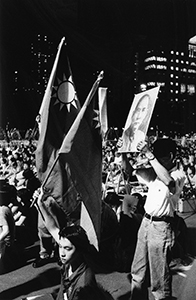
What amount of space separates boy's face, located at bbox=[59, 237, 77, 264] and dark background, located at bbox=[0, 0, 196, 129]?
1.65 m

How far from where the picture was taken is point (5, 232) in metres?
3.40

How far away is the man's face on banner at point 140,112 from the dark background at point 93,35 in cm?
64

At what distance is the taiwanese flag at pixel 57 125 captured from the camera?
3096 millimetres

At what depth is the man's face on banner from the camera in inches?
110

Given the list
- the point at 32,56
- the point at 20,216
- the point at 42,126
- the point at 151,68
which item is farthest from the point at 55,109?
the point at 20,216

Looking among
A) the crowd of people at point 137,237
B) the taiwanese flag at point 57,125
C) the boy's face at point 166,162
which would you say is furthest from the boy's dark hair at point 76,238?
the taiwanese flag at point 57,125

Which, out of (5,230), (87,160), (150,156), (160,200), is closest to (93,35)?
(87,160)

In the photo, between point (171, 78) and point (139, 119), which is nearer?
point (139, 119)

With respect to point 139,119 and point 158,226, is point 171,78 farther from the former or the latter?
point 158,226

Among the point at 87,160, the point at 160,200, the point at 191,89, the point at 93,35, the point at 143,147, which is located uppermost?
→ the point at 93,35

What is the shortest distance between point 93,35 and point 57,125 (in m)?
1.01

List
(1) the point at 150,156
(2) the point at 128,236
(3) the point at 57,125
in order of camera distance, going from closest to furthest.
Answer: (1) the point at 150,156 → (3) the point at 57,125 → (2) the point at 128,236

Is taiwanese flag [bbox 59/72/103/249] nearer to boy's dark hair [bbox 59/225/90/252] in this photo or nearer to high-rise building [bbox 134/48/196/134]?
boy's dark hair [bbox 59/225/90/252]

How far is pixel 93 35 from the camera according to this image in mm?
3465
